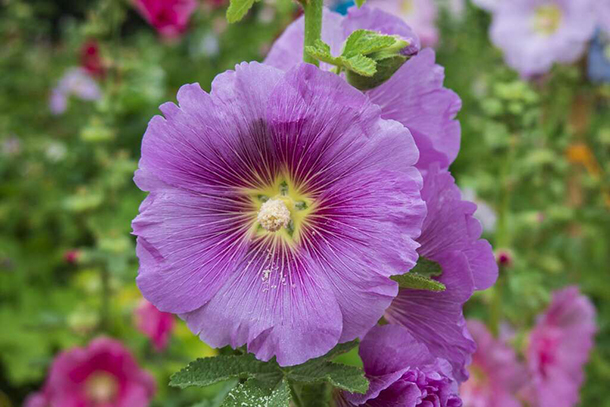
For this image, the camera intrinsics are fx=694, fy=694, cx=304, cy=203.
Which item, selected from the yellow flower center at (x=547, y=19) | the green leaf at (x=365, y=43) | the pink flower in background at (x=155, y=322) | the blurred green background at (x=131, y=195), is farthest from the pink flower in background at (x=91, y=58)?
the green leaf at (x=365, y=43)

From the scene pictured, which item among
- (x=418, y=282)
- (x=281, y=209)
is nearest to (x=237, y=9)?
(x=281, y=209)

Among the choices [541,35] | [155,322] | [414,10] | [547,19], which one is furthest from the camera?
[414,10]

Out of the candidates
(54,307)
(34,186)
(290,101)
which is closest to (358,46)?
(290,101)

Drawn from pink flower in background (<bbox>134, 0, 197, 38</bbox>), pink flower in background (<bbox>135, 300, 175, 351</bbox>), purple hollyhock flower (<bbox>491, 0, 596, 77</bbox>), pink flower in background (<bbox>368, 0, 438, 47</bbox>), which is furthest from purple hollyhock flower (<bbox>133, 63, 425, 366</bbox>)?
pink flower in background (<bbox>368, 0, 438, 47</bbox>)

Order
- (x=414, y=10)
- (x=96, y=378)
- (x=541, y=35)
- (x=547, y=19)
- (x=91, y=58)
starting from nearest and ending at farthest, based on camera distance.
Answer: (x=96, y=378) < (x=541, y=35) < (x=547, y=19) < (x=91, y=58) < (x=414, y=10)

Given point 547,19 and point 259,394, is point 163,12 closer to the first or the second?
point 547,19

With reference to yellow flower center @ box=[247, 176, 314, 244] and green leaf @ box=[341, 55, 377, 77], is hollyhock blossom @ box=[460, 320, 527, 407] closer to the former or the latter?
yellow flower center @ box=[247, 176, 314, 244]

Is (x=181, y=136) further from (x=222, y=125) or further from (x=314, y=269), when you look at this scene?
(x=314, y=269)
